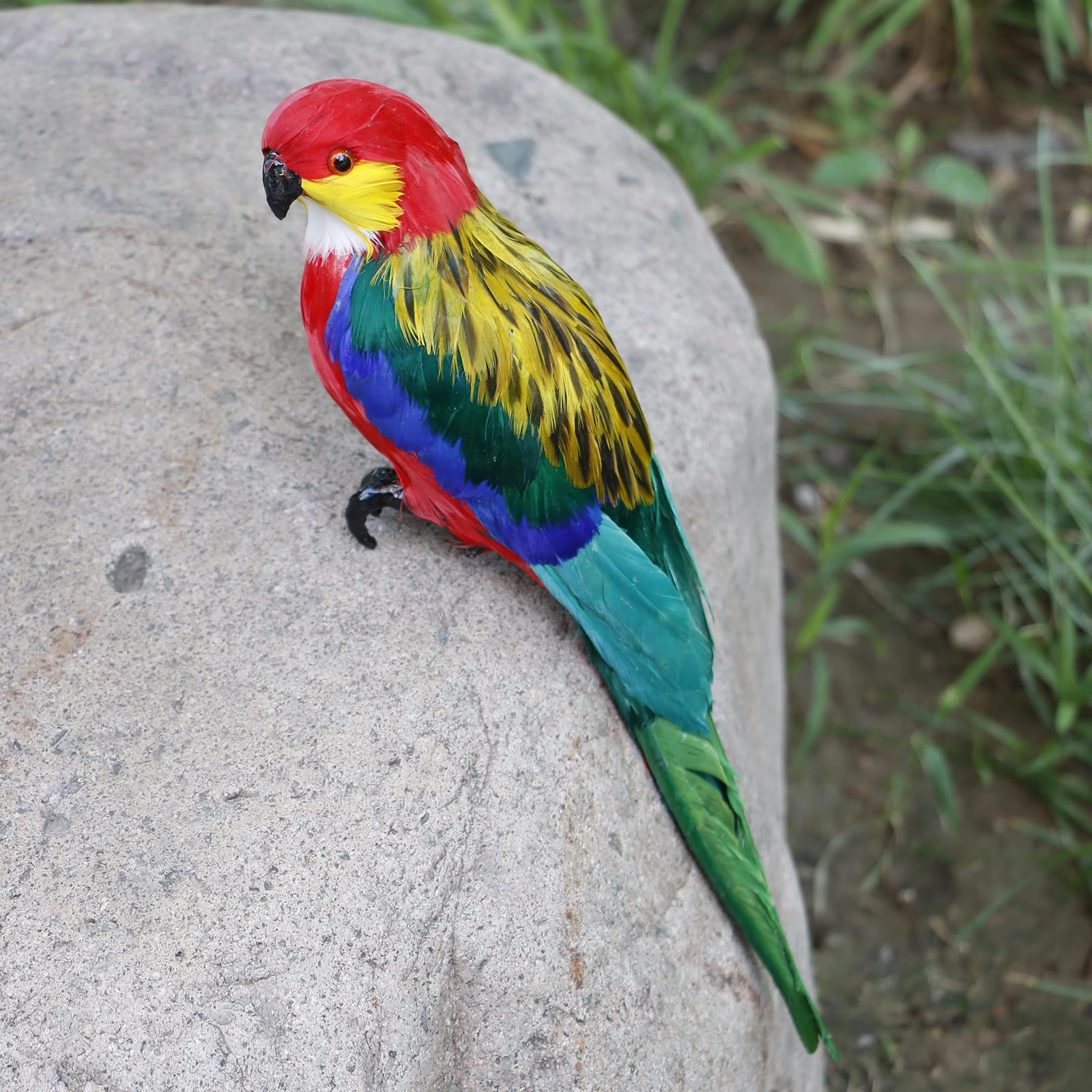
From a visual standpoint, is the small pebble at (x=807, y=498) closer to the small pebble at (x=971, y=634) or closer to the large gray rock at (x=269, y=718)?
the small pebble at (x=971, y=634)

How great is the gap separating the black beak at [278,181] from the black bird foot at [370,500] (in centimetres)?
37

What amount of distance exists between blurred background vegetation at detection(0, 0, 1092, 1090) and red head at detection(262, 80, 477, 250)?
4.67 feet

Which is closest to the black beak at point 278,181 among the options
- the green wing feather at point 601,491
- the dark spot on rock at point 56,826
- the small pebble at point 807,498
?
the green wing feather at point 601,491

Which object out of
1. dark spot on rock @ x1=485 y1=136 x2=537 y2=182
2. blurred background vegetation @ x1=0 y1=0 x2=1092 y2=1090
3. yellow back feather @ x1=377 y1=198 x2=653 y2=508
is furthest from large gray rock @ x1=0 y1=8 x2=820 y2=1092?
blurred background vegetation @ x1=0 y1=0 x2=1092 y2=1090

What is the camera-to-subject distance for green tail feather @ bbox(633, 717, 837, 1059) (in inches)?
56.4

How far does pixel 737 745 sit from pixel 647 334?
674 mm

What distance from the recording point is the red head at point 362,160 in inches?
47.1

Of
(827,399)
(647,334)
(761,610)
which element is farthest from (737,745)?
(827,399)

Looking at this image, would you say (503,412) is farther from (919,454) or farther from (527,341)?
(919,454)

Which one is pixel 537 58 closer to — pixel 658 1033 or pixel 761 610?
pixel 761 610

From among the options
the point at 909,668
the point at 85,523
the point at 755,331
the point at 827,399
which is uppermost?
the point at 755,331

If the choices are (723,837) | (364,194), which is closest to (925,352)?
(723,837)

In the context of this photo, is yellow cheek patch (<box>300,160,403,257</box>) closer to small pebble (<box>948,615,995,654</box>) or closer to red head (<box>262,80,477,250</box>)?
red head (<box>262,80,477,250</box>)

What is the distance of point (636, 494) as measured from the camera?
4.59 ft
